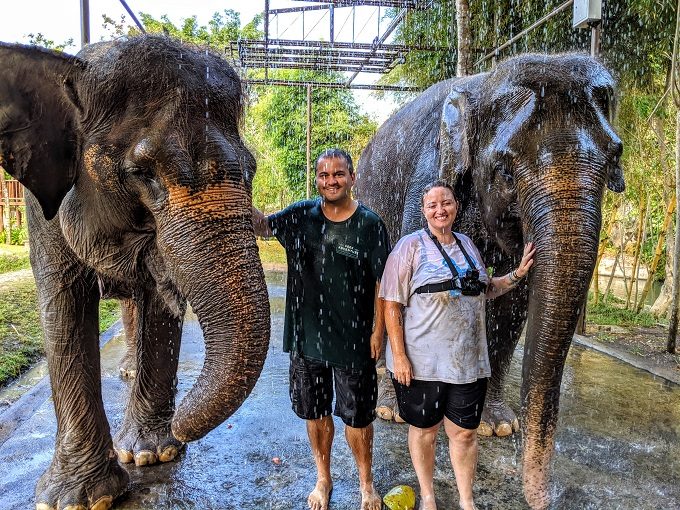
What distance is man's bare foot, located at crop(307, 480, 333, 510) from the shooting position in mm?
2947

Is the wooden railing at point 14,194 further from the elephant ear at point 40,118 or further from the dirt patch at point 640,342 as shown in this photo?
the elephant ear at point 40,118

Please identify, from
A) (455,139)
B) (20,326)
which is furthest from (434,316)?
(20,326)

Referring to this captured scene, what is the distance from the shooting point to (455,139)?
11.4ft

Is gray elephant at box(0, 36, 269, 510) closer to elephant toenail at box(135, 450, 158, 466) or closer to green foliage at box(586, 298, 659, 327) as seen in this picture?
elephant toenail at box(135, 450, 158, 466)

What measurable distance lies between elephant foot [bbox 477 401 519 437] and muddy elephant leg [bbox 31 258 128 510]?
89.8 inches

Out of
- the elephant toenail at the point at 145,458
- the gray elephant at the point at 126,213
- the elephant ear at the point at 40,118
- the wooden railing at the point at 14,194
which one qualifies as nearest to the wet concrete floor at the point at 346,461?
the elephant toenail at the point at 145,458

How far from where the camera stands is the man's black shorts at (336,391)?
9.53ft

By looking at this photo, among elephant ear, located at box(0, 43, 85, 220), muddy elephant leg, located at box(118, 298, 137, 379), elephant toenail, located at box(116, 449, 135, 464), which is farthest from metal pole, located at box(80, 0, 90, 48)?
elephant toenail, located at box(116, 449, 135, 464)

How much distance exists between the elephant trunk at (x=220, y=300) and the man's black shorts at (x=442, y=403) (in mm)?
915

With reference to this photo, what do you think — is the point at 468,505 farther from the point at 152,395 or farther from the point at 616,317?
the point at 616,317

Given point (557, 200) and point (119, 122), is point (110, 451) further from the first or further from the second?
point (557, 200)

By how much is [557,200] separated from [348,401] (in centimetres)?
138

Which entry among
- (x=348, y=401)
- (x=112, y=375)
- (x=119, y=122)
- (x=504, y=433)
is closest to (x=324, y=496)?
(x=348, y=401)

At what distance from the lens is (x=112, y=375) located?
513 cm
